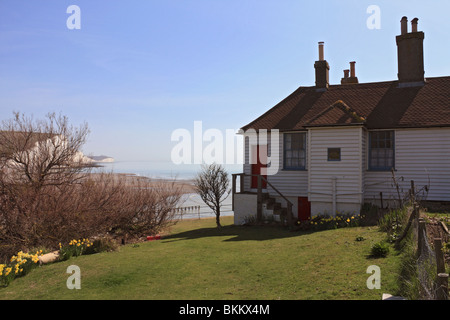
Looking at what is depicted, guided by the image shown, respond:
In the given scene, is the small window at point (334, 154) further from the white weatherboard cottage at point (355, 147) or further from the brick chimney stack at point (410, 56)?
the brick chimney stack at point (410, 56)

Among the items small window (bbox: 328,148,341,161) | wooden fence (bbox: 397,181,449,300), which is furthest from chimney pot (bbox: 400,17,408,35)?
wooden fence (bbox: 397,181,449,300)

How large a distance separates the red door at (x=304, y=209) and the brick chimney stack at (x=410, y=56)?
28.3ft

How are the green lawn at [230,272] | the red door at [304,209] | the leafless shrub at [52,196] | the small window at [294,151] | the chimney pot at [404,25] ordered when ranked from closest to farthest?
the green lawn at [230,272]
the leafless shrub at [52,196]
the red door at [304,209]
the small window at [294,151]
the chimney pot at [404,25]

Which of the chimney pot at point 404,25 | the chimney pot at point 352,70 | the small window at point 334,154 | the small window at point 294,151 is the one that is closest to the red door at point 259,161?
the small window at point 294,151

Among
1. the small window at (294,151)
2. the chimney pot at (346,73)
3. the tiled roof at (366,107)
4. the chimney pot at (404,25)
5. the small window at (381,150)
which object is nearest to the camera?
the tiled roof at (366,107)

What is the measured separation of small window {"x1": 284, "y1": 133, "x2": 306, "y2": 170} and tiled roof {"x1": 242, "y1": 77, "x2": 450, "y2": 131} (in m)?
0.53

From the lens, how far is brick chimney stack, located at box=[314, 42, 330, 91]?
1998 centimetres

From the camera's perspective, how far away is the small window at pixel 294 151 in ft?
56.9

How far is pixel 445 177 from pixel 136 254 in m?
14.0

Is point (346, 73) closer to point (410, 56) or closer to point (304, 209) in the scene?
point (410, 56)

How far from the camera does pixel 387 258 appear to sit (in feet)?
28.3

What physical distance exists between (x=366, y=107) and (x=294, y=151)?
4.61m
